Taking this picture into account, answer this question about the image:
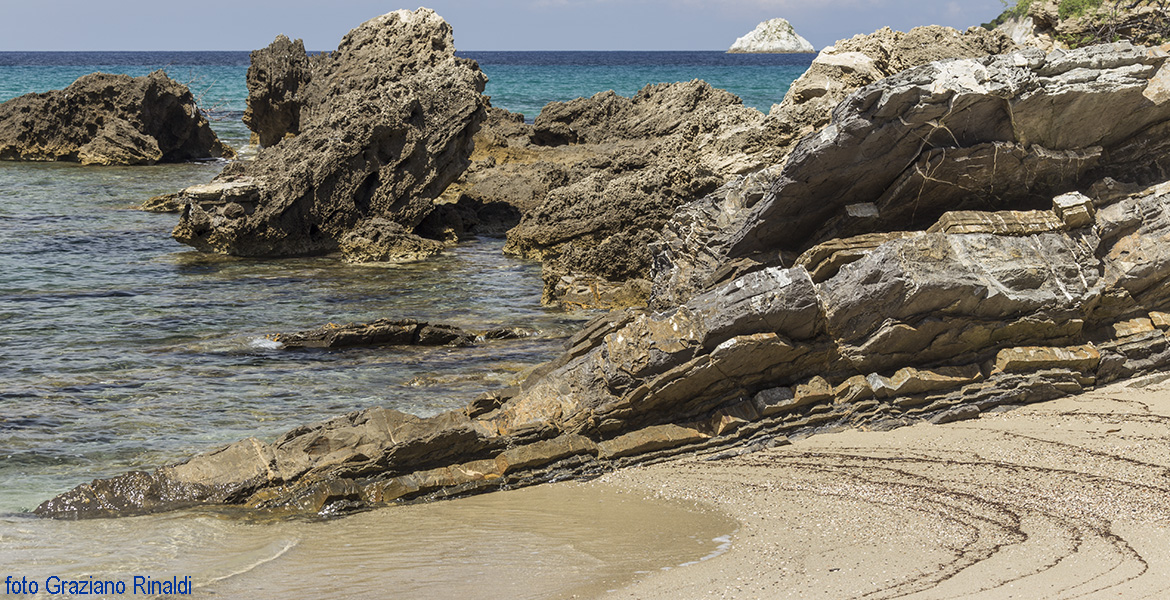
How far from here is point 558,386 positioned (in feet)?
26.2

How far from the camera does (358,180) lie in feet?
59.2

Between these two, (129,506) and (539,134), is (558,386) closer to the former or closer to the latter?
(129,506)

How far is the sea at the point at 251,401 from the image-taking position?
5953mm

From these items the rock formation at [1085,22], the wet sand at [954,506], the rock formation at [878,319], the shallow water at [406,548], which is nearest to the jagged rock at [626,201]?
the rock formation at [1085,22]

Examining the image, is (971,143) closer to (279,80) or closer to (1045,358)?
(1045,358)

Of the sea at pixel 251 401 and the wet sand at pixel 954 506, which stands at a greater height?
the wet sand at pixel 954 506

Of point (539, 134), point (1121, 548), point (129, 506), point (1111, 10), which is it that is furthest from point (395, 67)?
point (1121, 548)

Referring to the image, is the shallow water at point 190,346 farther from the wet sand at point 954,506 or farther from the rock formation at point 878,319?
the wet sand at point 954,506

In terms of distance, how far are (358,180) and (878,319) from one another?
1232 cm

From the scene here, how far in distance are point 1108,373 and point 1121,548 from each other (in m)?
3.38

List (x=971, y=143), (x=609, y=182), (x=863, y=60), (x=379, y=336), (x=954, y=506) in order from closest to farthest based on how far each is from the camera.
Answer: (x=954, y=506), (x=971, y=143), (x=379, y=336), (x=863, y=60), (x=609, y=182)

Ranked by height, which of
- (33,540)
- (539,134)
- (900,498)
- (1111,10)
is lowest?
(33,540)

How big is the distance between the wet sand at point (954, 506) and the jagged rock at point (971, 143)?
1.92 m

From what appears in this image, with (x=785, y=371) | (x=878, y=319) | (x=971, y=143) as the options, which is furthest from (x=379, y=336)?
(x=971, y=143)
